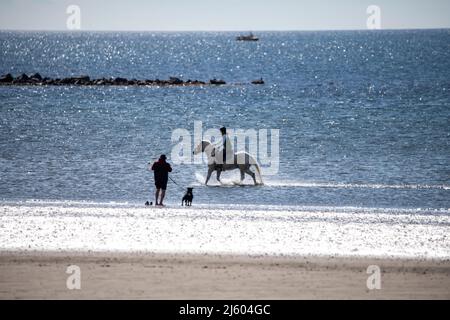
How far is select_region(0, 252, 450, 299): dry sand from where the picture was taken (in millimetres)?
14312

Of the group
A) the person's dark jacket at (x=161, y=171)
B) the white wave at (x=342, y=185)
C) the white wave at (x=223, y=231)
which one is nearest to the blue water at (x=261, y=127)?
the white wave at (x=342, y=185)

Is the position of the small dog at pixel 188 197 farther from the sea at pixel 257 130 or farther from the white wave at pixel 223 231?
the white wave at pixel 223 231

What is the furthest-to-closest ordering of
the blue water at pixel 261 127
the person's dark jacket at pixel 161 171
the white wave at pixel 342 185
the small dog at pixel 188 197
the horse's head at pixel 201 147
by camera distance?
the white wave at pixel 342 185, the blue water at pixel 261 127, the horse's head at pixel 201 147, the small dog at pixel 188 197, the person's dark jacket at pixel 161 171

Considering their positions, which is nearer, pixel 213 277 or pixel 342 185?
pixel 213 277

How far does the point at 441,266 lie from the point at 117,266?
5.45 m

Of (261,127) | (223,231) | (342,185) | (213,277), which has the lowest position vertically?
(213,277)

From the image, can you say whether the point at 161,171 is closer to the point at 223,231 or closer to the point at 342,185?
the point at 223,231

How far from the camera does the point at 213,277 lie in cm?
1541

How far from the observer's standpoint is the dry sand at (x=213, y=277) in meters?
14.3

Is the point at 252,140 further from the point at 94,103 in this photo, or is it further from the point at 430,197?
the point at 94,103

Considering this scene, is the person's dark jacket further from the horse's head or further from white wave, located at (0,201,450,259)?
the horse's head

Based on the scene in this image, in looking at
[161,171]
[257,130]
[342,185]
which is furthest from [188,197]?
[257,130]

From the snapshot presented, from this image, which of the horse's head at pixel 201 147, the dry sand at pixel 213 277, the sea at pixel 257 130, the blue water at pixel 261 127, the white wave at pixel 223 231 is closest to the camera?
the dry sand at pixel 213 277

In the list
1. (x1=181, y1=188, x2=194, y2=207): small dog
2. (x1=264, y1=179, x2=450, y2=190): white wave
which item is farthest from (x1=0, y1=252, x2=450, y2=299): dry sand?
(x1=264, y1=179, x2=450, y2=190): white wave
